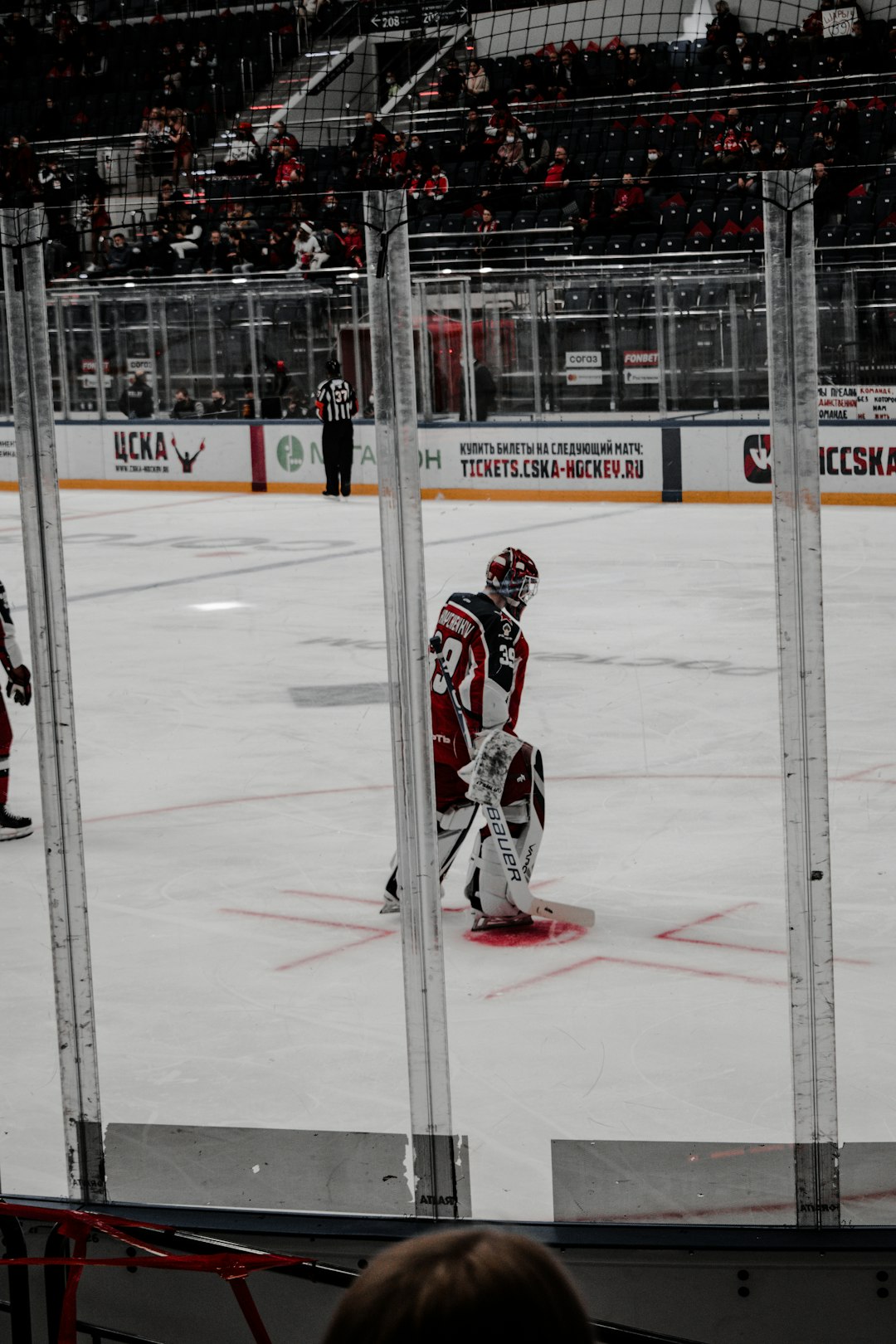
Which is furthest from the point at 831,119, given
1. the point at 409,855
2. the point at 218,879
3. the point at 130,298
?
the point at 409,855

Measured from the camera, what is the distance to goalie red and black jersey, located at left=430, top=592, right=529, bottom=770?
4332 millimetres

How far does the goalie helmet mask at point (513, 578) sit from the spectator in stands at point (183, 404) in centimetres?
1396

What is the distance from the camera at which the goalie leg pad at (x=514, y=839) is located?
175 inches

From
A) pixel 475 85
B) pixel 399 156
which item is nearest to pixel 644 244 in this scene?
pixel 399 156

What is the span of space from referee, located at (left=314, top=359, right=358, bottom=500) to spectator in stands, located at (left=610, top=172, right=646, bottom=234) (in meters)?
2.82

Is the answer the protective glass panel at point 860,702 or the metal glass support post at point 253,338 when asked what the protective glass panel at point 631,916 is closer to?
the protective glass panel at point 860,702

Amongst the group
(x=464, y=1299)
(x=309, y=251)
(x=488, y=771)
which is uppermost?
(x=309, y=251)

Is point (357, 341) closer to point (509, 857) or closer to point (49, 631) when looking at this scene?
point (509, 857)

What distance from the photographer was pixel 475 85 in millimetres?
20812

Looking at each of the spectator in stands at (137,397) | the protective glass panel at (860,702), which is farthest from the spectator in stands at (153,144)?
the protective glass panel at (860,702)

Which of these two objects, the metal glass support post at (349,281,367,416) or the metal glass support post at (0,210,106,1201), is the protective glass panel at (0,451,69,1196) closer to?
the metal glass support post at (0,210,106,1201)

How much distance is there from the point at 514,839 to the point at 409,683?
224cm

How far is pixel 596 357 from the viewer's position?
15312 millimetres

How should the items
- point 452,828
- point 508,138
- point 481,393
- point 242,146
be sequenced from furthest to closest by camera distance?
point 242,146 < point 508,138 < point 481,393 < point 452,828
